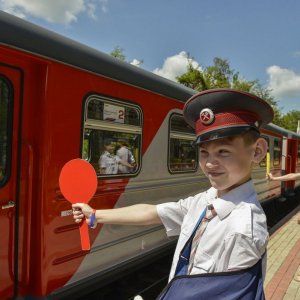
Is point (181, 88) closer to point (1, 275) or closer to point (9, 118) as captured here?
point (9, 118)

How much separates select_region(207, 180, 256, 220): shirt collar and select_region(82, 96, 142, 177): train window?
2294 mm

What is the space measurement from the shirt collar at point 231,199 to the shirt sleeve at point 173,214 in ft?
0.79

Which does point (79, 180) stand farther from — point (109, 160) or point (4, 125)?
point (109, 160)

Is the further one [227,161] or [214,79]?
[214,79]

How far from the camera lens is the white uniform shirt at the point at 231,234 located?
1.38 meters

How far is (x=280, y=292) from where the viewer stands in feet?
14.9

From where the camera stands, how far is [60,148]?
11.1ft

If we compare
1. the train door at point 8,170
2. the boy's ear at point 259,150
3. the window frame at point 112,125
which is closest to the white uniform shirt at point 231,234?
the boy's ear at point 259,150

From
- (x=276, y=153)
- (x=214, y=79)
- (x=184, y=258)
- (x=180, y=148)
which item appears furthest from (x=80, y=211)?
(x=214, y=79)

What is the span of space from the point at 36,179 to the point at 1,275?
0.77 m

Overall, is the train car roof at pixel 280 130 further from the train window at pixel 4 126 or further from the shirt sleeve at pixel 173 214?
the shirt sleeve at pixel 173 214

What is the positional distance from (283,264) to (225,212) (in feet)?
14.9

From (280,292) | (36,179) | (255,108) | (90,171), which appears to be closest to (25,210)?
(36,179)

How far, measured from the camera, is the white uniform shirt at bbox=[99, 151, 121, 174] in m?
3.98
